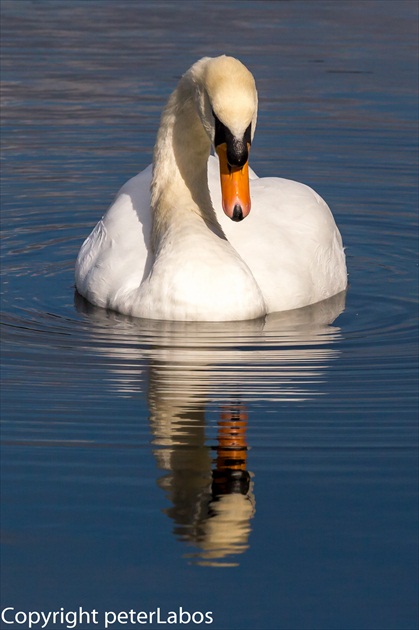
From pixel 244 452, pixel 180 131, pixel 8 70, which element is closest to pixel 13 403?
pixel 244 452

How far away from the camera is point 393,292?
11328 mm

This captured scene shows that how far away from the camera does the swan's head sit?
9.26 metres

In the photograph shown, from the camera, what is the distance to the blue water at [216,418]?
618cm

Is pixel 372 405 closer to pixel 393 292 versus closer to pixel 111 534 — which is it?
pixel 111 534

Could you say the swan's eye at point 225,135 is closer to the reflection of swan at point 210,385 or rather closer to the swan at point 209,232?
the swan at point 209,232

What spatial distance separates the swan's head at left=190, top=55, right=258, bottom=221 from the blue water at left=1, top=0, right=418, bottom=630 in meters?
1.01

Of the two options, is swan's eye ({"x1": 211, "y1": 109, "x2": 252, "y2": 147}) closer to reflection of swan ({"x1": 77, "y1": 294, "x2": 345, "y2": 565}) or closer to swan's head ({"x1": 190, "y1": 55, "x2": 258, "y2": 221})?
swan's head ({"x1": 190, "y1": 55, "x2": 258, "y2": 221})

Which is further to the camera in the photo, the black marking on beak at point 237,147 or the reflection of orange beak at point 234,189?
the reflection of orange beak at point 234,189

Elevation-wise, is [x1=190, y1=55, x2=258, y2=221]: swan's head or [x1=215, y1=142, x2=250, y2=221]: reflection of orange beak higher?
[x1=190, y1=55, x2=258, y2=221]: swan's head

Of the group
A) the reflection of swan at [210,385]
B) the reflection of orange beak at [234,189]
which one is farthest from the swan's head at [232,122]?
the reflection of swan at [210,385]

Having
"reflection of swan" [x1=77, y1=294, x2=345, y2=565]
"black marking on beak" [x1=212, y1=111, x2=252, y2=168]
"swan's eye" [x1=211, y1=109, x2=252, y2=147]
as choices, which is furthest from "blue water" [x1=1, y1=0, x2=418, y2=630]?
"swan's eye" [x1=211, y1=109, x2=252, y2=147]

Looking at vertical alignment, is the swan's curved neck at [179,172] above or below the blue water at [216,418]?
above

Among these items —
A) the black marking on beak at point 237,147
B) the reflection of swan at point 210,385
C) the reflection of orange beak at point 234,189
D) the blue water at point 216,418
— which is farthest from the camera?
the reflection of orange beak at point 234,189

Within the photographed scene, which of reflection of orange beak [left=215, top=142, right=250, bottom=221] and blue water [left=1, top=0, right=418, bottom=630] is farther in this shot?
reflection of orange beak [left=215, top=142, right=250, bottom=221]
